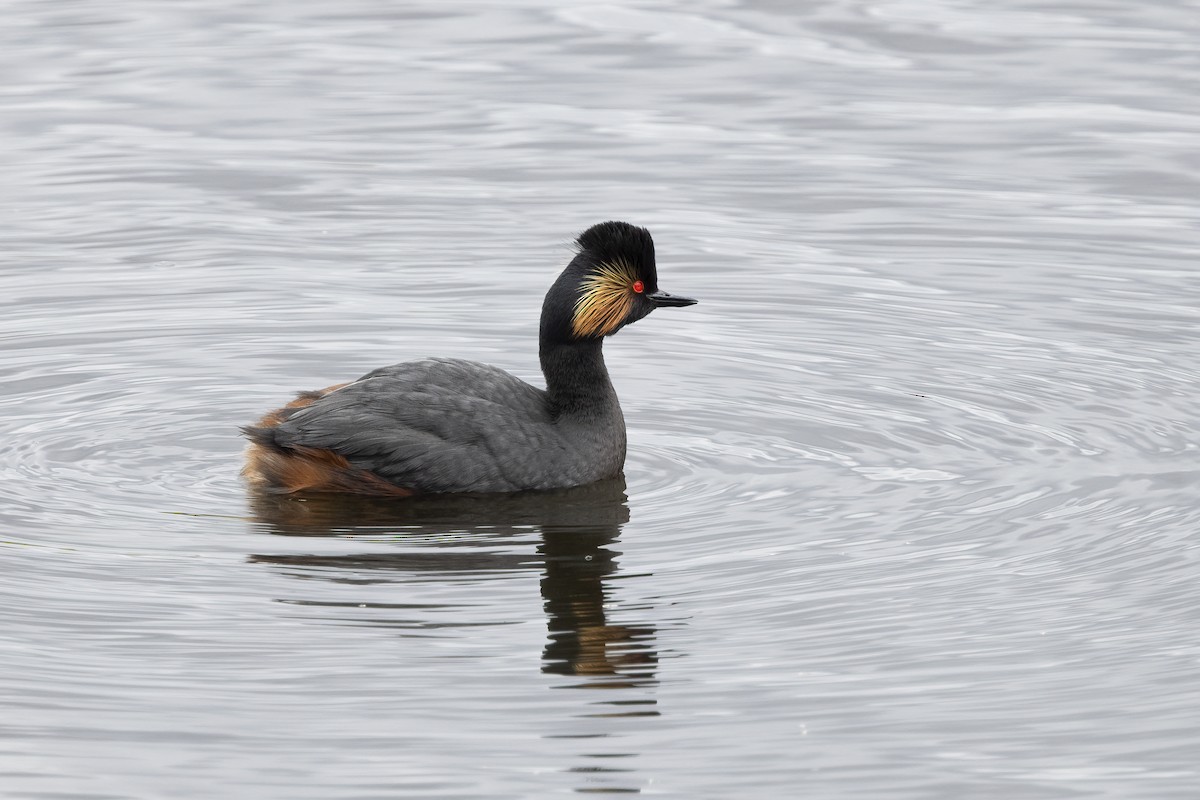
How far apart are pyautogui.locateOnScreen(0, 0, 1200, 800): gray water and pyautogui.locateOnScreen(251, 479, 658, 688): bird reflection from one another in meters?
0.03

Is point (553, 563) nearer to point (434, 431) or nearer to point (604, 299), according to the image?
point (434, 431)

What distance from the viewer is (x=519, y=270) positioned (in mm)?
14797

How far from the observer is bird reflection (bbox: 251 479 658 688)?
844cm

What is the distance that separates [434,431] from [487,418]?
29 cm

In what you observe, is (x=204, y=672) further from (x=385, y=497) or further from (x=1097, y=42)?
(x=1097, y=42)

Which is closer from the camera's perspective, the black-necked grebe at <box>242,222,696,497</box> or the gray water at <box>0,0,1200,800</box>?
the gray water at <box>0,0,1200,800</box>

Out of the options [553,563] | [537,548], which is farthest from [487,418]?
[553,563]

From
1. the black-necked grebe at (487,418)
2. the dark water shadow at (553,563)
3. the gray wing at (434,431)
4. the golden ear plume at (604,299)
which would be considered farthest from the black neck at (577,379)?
the dark water shadow at (553,563)

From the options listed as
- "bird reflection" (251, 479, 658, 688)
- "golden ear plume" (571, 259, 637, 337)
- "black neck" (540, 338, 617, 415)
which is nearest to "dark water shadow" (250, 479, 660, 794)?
"bird reflection" (251, 479, 658, 688)

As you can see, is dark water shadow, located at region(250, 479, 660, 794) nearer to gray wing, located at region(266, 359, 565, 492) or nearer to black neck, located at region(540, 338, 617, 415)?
gray wing, located at region(266, 359, 565, 492)

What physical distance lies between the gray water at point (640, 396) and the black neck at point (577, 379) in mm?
453

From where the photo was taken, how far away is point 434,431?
10539 millimetres

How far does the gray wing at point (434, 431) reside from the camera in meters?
10.5

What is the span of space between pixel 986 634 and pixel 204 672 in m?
3.27
